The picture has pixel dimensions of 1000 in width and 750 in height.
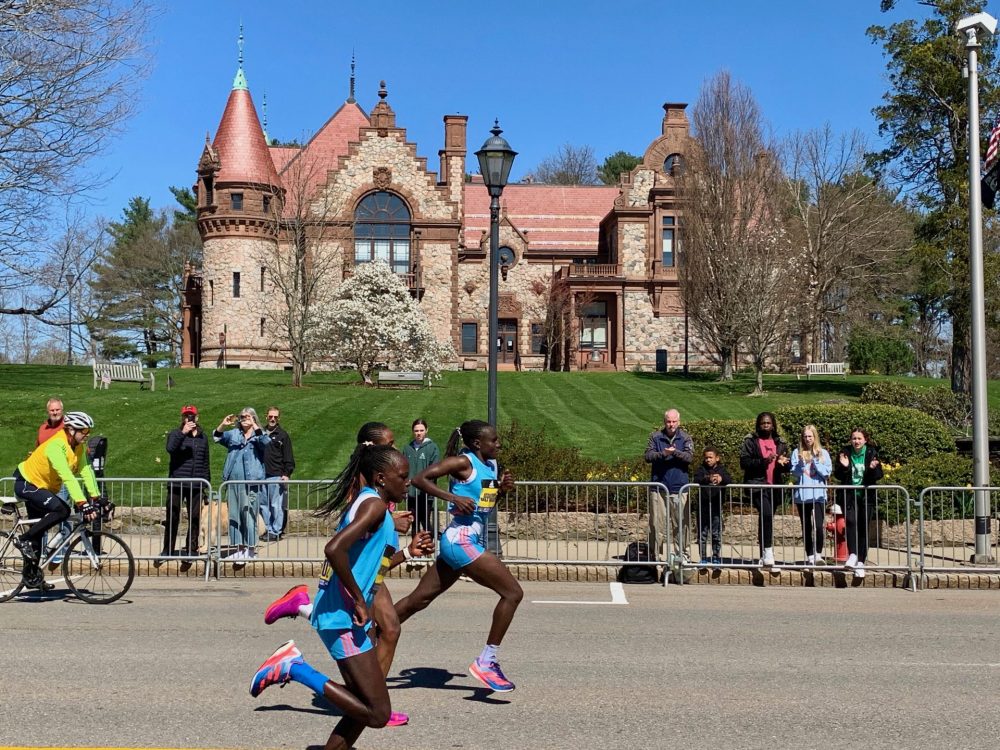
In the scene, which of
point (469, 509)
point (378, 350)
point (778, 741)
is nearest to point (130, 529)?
point (469, 509)

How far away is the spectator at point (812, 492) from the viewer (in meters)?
13.3

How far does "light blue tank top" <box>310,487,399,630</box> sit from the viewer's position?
5.50m

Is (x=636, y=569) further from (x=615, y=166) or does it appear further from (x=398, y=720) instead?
(x=615, y=166)

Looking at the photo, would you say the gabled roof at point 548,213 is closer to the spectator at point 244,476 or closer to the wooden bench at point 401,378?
the wooden bench at point 401,378

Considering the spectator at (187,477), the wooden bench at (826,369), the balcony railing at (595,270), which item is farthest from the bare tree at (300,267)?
the spectator at (187,477)

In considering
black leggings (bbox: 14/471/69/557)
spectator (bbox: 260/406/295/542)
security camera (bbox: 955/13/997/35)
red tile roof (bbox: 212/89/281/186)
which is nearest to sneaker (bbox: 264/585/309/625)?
black leggings (bbox: 14/471/69/557)

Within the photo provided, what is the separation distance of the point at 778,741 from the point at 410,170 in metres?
52.8

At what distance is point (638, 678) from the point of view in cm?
785

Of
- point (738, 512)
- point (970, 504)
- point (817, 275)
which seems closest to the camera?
point (738, 512)

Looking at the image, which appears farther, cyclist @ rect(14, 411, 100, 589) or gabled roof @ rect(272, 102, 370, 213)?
gabled roof @ rect(272, 102, 370, 213)

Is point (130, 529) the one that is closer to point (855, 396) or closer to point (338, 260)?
point (855, 396)

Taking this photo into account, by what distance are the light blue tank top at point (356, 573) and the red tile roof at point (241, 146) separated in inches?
1985

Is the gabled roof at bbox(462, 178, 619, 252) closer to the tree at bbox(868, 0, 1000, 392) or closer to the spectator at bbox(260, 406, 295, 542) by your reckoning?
the tree at bbox(868, 0, 1000, 392)

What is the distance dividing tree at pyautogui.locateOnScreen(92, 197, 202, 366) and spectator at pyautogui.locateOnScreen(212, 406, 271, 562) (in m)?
61.3
